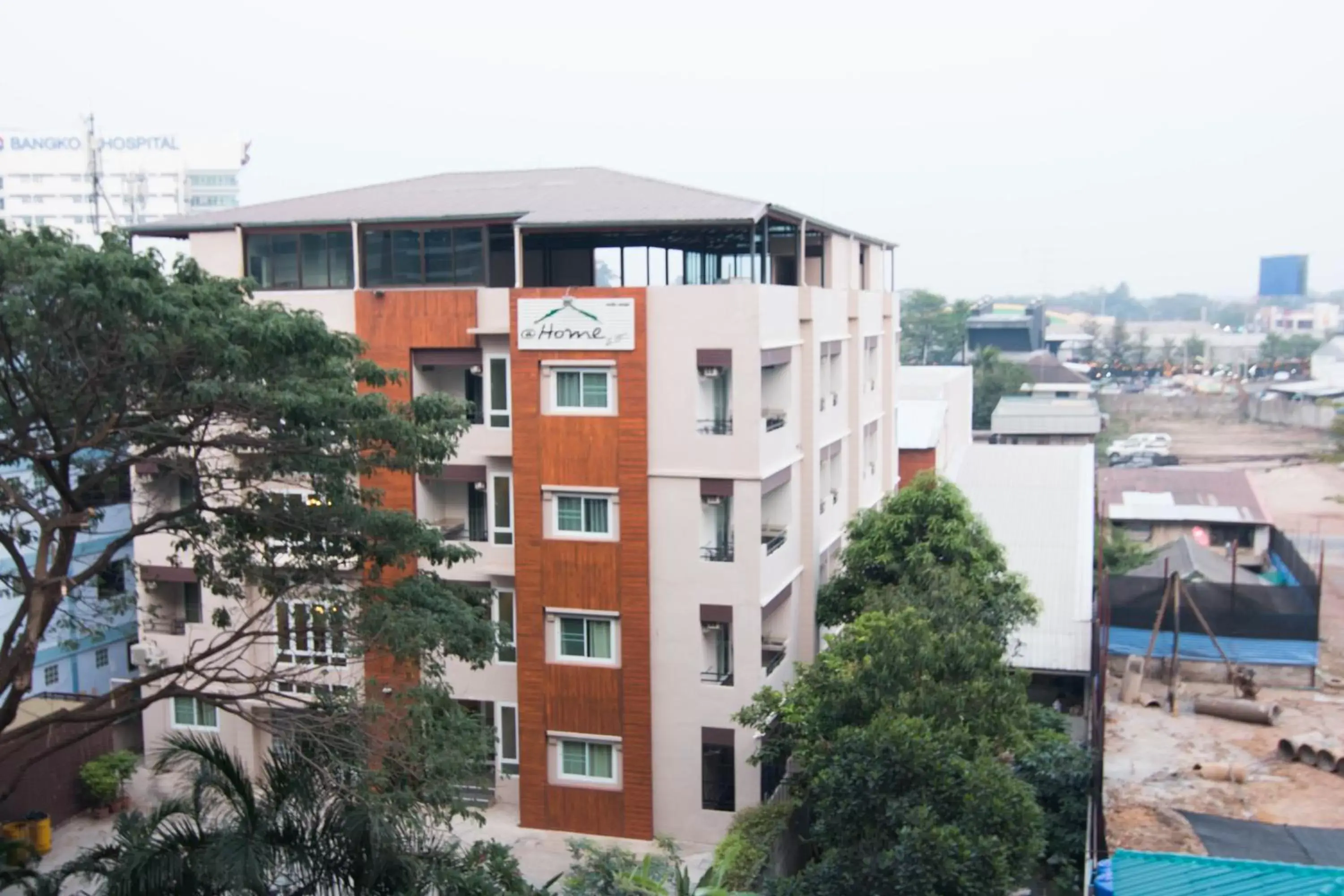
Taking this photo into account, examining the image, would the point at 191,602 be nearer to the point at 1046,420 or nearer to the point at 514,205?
the point at 514,205

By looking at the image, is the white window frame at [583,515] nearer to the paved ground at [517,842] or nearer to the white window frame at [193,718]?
the paved ground at [517,842]

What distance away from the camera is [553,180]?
65.1ft

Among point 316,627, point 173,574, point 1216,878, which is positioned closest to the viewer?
point 1216,878

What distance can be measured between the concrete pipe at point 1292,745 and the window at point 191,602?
15.1 m

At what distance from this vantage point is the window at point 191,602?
1872 centimetres

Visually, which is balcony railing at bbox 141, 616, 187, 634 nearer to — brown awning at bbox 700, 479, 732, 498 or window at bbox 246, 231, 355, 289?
window at bbox 246, 231, 355, 289

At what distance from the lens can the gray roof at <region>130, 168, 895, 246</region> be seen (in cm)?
1608

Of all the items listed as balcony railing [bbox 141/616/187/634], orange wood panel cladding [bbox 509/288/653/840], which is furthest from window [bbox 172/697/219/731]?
orange wood panel cladding [bbox 509/288/653/840]

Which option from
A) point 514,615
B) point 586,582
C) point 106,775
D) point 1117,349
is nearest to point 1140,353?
point 1117,349

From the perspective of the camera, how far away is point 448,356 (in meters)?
17.0

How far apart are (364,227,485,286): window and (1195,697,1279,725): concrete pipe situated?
11573 mm

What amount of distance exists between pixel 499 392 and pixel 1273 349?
3903 inches

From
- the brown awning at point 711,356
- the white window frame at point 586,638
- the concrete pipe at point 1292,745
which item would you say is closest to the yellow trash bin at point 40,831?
the white window frame at point 586,638

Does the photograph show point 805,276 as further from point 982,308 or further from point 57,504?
point 982,308
